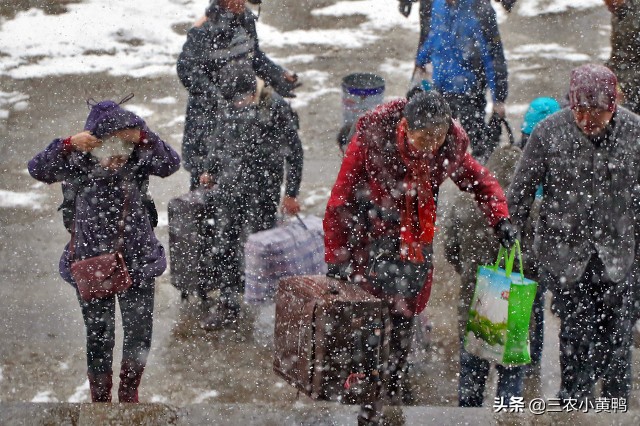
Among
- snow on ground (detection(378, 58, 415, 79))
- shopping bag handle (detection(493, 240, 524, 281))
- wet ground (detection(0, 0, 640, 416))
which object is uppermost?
shopping bag handle (detection(493, 240, 524, 281))

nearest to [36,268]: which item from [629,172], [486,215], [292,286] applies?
[292,286]

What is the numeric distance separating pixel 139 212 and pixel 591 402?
2541 mm

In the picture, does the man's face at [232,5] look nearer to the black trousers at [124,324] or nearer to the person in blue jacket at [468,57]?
the person in blue jacket at [468,57]

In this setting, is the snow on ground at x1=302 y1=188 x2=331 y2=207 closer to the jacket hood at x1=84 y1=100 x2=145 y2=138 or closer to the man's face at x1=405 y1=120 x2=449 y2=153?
the jacket hood at x1=84 y1=100 x2=145 y2=138

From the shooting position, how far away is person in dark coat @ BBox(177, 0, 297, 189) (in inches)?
271

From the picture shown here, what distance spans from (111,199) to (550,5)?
9.07 metres

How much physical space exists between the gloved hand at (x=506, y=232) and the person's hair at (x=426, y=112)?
562mm

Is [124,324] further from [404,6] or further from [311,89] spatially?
[404,6]

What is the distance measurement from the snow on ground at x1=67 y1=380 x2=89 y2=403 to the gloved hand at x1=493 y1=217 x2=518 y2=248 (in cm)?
268

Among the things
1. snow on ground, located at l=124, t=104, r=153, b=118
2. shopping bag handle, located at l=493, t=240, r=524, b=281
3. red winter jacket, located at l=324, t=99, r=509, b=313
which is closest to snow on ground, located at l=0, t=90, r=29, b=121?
snow on ground, located at l=124, t=104, r=153, b=118

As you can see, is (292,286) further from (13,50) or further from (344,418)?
(13,50)

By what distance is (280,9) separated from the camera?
13.1 meters

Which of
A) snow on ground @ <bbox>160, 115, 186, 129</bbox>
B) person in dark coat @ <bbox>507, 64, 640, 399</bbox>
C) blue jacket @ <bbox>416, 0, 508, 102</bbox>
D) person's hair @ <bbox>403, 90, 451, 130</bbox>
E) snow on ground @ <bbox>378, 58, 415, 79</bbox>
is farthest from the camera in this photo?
snow on ground @ <bbox>378, 58, 415, 79</bbox>

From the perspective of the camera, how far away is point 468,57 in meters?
7.64
